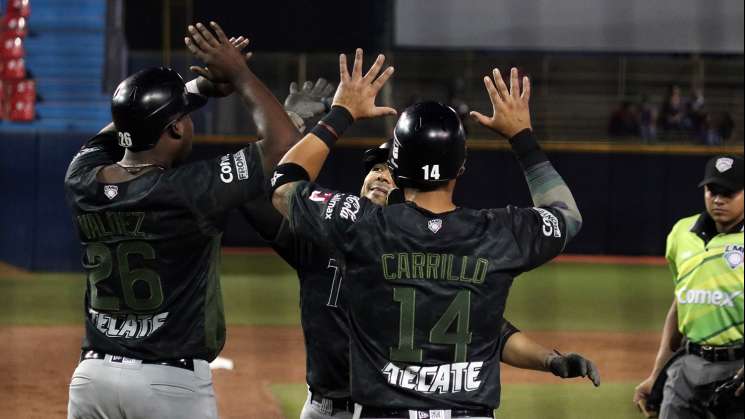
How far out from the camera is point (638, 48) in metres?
21.3

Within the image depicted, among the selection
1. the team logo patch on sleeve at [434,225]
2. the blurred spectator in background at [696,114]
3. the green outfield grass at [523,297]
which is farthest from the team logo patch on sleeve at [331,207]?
the blurred spectator in background at [696,114]

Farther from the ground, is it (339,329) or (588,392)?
(339,329)

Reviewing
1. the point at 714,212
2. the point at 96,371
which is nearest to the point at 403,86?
the point at 714,212

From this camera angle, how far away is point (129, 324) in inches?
146

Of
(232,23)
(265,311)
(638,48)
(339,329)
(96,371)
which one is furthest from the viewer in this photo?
(232,23)

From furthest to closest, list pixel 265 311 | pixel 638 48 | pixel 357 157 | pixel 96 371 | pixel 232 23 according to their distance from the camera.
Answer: pixel 232 23 → pixel 638 48 → pixel 357 157 → pixel 265 311 → pixel 96 371

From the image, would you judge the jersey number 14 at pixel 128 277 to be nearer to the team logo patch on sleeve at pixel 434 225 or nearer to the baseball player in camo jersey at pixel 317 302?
the baseball player in camo jersey at pixel 317 302

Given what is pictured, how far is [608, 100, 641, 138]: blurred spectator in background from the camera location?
20.6 meters

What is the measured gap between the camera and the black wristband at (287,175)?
342 cm

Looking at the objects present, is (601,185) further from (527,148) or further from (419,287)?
(419,287)

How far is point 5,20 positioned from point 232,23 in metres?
9.42

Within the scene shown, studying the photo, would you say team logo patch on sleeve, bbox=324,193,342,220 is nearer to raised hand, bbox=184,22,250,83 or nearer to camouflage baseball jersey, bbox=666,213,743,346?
raised hand, bbox=184,22,250,83

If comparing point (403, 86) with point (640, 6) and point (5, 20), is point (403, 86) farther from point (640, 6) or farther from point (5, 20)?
point (5, 20)

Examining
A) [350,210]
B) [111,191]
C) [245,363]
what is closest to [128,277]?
[111,191]
